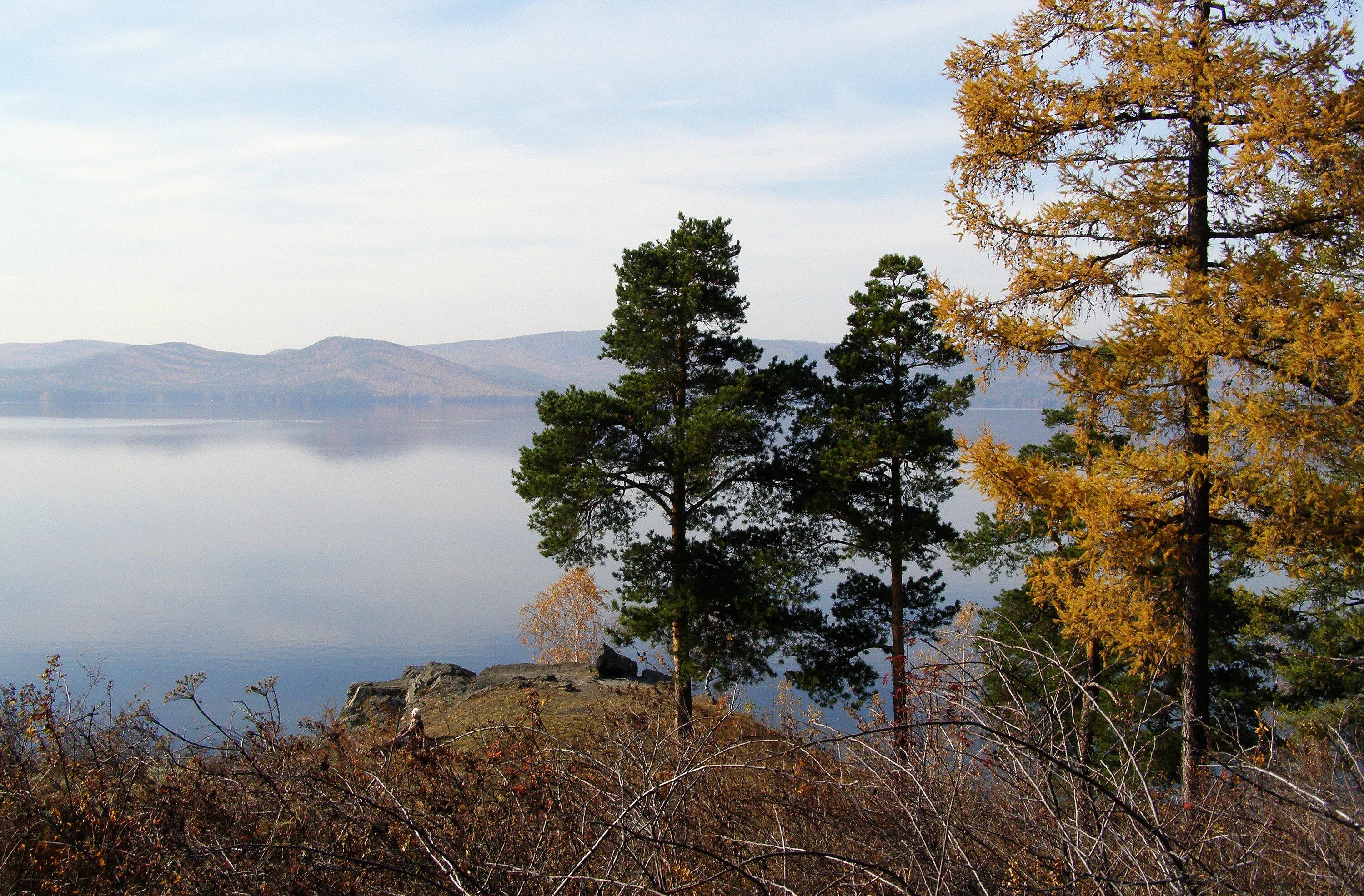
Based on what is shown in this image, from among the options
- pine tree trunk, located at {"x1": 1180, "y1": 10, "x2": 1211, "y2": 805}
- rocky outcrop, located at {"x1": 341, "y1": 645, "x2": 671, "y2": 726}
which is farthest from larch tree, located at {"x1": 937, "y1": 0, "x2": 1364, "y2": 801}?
rocky outcrop, located at {"x1": 341, "y1": 645, "x2": 671, "y2": 726}

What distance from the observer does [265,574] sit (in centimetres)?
5928

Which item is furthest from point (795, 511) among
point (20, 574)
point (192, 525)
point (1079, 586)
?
point (192, 525)

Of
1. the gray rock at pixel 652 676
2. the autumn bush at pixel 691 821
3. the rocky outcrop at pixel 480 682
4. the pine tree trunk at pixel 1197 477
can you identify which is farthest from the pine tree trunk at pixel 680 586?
the autumn bush at pixel 691 821

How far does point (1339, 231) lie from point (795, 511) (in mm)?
10992

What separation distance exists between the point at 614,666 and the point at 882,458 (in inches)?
537

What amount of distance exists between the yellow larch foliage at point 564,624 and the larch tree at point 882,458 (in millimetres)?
20885

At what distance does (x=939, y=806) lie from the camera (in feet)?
11.3

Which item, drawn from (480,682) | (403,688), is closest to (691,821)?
(480,682)

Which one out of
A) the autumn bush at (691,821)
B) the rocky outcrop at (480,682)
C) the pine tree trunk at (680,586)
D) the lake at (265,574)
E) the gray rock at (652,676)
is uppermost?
the autumn bush at (691,821)

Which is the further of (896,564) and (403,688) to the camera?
(403,688)

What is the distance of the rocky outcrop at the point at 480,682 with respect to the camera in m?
22.6

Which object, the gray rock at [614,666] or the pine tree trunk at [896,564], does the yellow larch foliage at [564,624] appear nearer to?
the gray rock at [614,666]

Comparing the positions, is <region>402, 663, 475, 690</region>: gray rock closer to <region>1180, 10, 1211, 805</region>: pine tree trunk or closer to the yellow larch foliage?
the yellow larch foliage

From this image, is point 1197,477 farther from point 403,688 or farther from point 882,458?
point 403,688
